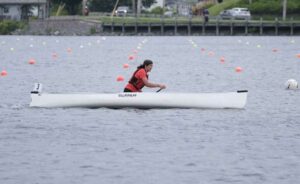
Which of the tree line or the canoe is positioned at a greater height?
the canoe

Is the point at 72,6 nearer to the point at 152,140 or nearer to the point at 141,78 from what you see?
the point at 141,78

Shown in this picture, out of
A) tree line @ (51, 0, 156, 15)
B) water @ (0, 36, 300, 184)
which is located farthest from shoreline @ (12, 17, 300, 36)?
water @ (0, 36, 300, 184)

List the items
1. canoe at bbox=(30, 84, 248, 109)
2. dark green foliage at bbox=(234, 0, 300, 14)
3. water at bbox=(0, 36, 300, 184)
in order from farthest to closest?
dark green foliage at bbox=(234, 0, 300, 14) → canoe at bbox=(30, 84, 248, 109) → water at bbox=(0, 36, 300, 184)

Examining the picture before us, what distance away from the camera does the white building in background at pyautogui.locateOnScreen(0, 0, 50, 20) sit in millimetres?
124500

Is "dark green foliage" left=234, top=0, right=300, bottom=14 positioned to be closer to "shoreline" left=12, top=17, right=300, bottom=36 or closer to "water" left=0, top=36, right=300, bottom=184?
"shoreline" left=12, top=17, right=300, bottom=36

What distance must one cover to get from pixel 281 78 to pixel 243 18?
70.6 metres

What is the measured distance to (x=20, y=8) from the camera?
4946 inches

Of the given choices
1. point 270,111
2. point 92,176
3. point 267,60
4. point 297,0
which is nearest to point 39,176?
point 92,176

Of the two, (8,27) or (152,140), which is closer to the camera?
(152,140)

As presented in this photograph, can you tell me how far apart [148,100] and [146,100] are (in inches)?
2.1

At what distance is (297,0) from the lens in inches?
4769

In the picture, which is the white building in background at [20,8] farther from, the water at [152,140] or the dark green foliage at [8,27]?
the water at [152,140]

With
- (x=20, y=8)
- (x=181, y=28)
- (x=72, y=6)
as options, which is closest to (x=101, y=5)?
(x=72, y=6)

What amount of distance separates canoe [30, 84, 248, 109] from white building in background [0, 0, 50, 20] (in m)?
96.9
